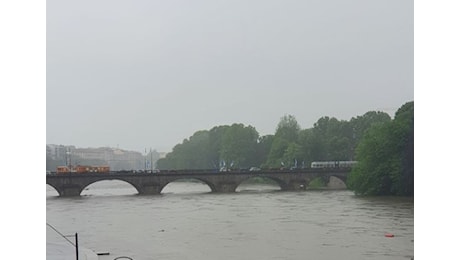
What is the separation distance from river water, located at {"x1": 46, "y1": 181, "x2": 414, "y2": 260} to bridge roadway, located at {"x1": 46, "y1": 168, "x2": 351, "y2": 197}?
0.62 meters

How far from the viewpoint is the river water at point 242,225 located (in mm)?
6840

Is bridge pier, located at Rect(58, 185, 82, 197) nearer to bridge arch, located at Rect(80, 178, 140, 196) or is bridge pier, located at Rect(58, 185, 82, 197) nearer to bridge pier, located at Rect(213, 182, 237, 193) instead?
bridge arch, located at Rect(80, 178, 140, 196)

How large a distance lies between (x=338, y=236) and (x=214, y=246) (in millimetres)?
1868

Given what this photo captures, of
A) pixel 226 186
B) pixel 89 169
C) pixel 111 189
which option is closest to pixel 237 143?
pixel 226 186

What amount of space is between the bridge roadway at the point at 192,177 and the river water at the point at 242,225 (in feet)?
2.05

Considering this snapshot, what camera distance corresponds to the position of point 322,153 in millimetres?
15508

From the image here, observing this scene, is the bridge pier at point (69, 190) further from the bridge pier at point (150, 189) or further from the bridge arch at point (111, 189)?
the bridge pier at point (150, 189)

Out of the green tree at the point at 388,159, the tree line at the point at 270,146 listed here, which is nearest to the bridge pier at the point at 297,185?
the tree line at the point at 270,146

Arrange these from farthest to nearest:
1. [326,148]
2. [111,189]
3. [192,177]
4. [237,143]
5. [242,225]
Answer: [111,189]
[237,143]
[192,177]
[326,148]
[242,225]

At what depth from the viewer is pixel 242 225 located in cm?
988

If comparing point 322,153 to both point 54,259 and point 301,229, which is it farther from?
point 54,259

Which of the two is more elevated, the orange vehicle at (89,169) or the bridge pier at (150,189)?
the orange vehicle at (89,169)

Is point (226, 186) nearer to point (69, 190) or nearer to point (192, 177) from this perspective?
point (192, 177)

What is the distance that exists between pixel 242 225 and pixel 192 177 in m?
7.01
